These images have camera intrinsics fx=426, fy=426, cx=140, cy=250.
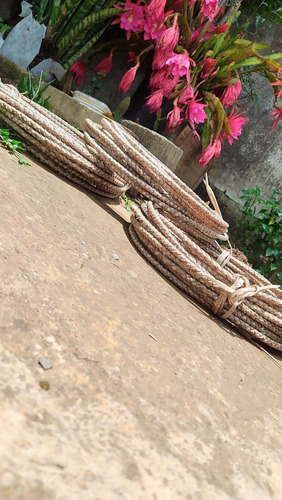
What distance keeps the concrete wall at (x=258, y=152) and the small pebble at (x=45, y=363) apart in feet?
11.1

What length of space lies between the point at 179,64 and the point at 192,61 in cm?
20

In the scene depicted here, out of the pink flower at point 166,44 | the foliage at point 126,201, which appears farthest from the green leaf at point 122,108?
the foliage at point 126,201

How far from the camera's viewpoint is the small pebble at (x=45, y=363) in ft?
2.04

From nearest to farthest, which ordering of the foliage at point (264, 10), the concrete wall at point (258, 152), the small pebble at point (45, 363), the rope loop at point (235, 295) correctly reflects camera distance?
the small pebble at point (45, 363)
the rope loop at point (235, 295)
the foliage at point (264, 10)
the concrete wall at point (258, 152)

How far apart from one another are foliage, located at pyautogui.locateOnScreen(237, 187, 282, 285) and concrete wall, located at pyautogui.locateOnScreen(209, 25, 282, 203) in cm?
12

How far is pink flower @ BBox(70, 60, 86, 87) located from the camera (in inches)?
125

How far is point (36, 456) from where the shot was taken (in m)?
0.47

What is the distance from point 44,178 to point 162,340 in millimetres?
925

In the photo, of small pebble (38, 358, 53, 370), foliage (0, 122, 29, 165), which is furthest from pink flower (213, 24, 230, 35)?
small pebble (38, 358, 53, 370)

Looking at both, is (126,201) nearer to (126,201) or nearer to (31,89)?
(126,201)

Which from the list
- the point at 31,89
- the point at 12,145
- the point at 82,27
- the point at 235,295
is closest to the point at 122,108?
the point at 82,27

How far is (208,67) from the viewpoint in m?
3.01

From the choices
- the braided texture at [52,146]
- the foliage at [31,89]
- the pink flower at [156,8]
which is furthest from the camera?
the pink flower at [156,8]

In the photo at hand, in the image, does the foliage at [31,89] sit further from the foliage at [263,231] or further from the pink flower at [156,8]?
the foliage at [263,231]
